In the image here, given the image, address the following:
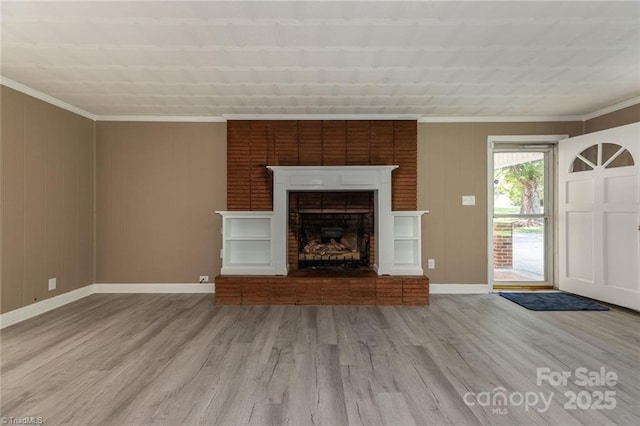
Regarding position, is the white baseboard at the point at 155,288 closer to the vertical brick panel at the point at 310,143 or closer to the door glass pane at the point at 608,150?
the vertical brick panel at the point at 310,143

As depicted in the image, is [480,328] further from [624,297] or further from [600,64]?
[600,64]

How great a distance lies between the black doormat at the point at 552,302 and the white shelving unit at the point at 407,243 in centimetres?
130

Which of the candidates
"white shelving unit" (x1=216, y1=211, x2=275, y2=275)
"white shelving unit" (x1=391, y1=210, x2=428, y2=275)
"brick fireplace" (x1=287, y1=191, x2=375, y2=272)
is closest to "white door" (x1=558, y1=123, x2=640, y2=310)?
"white shelving unit" (x1=391, y1=210, x2=428, y2=275)

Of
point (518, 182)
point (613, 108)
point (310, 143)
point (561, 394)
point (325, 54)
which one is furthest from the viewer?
point (518, 182)

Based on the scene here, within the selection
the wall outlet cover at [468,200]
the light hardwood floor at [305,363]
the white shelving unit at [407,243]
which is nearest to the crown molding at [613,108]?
the wall outlet cover at [468,200]

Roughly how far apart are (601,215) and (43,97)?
675 cm

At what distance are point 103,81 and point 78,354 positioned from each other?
2.58m

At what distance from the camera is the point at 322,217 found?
179 inches

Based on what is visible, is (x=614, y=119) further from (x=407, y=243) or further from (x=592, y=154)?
(x=407, y=243)

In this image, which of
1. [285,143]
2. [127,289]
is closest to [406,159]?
[285,143]

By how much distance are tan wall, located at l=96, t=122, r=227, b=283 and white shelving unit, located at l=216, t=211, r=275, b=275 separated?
0.97ft

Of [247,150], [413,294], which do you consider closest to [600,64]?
[413,294]

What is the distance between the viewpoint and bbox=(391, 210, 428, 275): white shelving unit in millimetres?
4105

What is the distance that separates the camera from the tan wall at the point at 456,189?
14.6 ft
